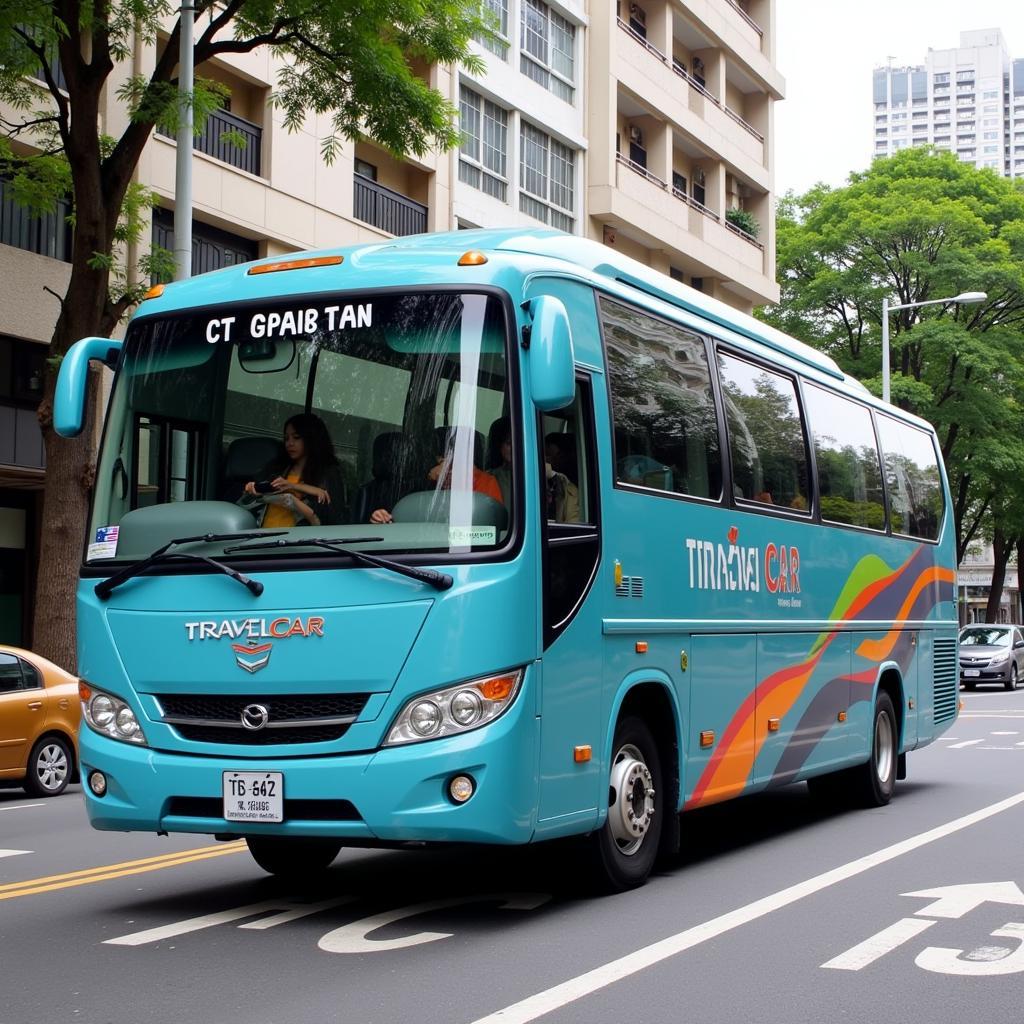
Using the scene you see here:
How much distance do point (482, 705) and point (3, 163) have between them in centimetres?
1552

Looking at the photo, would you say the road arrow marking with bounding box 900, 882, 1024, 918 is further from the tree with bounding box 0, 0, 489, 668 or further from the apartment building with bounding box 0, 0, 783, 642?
the apartment building with bounding box 0, 0, 783, 642

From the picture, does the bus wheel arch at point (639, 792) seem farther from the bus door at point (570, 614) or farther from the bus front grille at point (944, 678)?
the bus front grille at point (944, 678)

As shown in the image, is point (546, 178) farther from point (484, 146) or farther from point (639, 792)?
point (639, 792)

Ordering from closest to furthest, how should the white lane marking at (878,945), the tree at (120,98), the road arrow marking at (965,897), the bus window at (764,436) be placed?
the white lane marking at (878,945) < the road arrow marking at (965,897) < the bus window at (764,436) < the tree at (120,98)

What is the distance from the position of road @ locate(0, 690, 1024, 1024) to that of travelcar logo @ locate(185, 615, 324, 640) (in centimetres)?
133

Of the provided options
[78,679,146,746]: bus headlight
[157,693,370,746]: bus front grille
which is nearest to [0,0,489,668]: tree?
[78,679,146,746]: bus headlight

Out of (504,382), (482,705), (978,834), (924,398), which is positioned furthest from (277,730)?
(924,398)

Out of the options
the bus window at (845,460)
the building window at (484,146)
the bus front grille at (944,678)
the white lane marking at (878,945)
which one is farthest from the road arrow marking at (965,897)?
the building window at (484,146)

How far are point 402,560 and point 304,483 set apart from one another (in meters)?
0.67

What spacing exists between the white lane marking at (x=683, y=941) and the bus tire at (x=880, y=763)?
1.71 meters

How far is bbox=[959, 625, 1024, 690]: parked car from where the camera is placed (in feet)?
128

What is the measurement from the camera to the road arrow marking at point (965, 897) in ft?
26.0

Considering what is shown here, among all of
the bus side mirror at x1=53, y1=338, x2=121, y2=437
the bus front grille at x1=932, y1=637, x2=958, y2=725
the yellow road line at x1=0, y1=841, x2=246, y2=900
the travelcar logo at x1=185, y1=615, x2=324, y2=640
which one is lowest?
the yellow road line at x1=0, y1=841, x2=246, y2=900

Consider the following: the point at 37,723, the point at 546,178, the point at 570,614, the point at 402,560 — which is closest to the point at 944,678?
the point at 37,723
